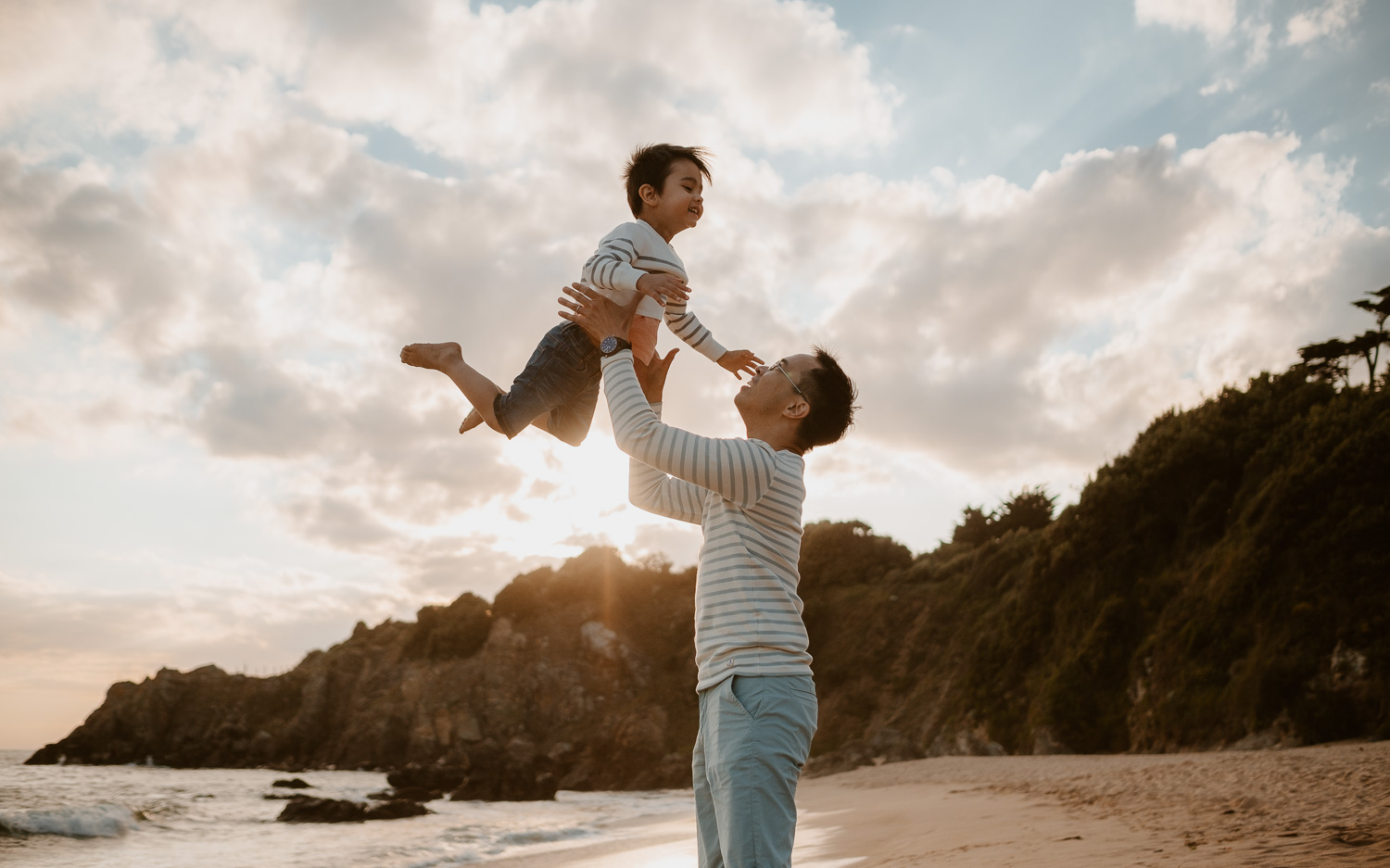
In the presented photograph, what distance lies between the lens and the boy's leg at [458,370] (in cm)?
A: 336

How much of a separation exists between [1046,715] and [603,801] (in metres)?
12.3

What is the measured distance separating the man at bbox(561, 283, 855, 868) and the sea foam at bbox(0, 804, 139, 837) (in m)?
17.6

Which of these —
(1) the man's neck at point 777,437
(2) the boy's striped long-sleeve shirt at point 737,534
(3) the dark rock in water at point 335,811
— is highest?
(1) the man's neck at point 777,437

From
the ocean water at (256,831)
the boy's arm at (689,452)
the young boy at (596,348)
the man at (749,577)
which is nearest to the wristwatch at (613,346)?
the man at (749,577)

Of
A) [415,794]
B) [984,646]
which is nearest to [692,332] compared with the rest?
[984,646]

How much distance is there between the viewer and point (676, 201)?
3.52 meters

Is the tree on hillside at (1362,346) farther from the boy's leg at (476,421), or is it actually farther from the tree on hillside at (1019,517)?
the boy's leg at (476,421)

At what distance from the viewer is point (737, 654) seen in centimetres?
215

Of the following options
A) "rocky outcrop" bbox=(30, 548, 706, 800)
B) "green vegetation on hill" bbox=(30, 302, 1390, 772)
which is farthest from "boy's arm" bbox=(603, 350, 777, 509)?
"rocky outcrop" bbox=(30, 548, 706, 800)

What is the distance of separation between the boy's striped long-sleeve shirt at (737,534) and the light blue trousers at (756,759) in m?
0.05

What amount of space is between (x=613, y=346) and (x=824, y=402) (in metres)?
0.63

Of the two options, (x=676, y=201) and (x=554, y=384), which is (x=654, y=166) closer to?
(x=676, y=201)

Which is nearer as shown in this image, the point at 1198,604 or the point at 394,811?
the point at 1198,604

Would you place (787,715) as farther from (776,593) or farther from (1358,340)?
(1358,340)
